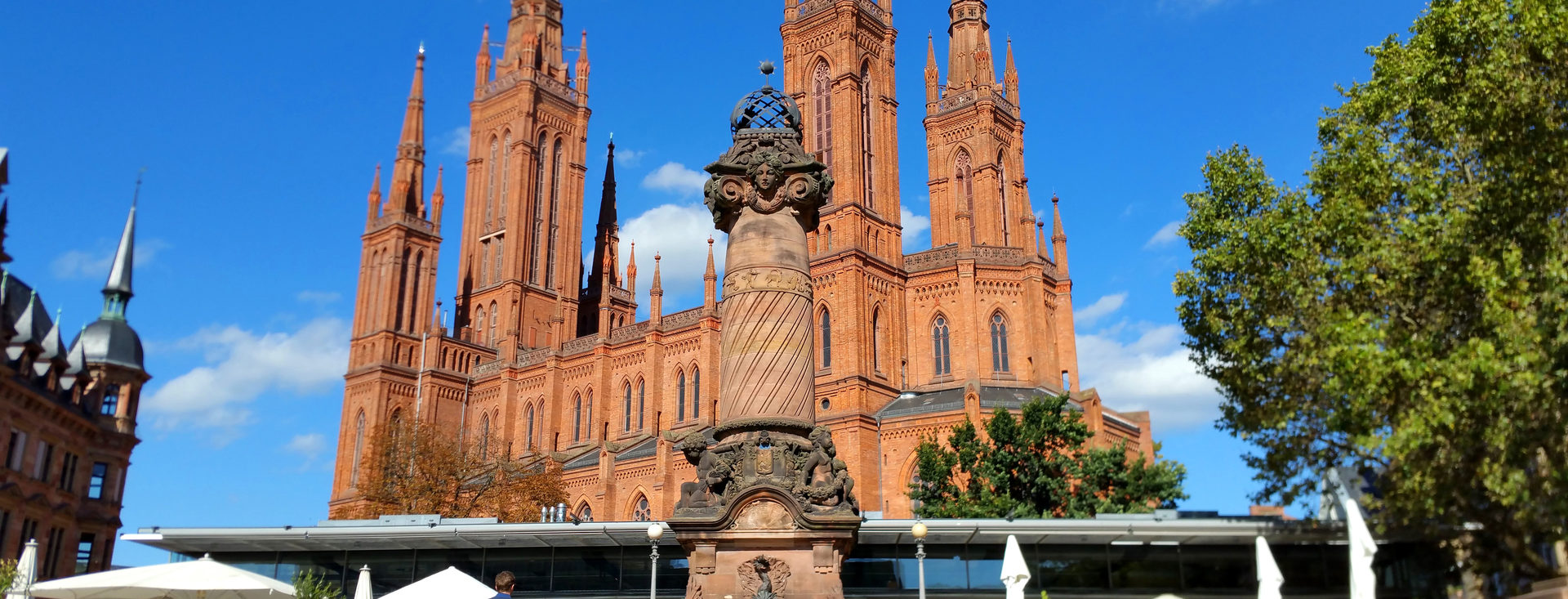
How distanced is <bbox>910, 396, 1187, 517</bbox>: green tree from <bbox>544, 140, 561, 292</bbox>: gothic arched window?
47.4 m

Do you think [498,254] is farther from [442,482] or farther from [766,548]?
[766,548]

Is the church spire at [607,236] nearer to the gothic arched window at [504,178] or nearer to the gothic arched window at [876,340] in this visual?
the gothic arched window at [504,178]

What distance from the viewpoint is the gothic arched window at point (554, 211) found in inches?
3191

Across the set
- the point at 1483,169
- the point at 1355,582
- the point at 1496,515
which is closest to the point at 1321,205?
the point at 1483,169

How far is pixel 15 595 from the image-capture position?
20.7 m

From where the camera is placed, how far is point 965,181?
208ft

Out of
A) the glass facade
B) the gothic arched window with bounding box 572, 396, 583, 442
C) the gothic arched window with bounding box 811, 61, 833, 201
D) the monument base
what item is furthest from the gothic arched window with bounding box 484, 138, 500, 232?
the monument base

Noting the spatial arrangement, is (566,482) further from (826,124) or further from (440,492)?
(826,124)

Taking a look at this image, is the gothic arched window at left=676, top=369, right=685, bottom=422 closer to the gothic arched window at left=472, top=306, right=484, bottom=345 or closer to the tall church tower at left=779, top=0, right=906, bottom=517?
the tall church tower at left=779, top=0, right=906, bottom=517

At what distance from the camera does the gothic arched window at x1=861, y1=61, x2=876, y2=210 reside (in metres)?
60.1

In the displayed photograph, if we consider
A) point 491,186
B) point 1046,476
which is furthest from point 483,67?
point 1046,476

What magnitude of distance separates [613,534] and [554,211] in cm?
5995

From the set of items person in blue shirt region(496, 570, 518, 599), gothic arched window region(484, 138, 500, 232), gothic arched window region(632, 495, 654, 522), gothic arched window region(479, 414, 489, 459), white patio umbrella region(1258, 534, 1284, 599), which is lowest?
person in blue shirt region(496, 570, 518, 599)

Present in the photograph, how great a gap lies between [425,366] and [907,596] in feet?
183
